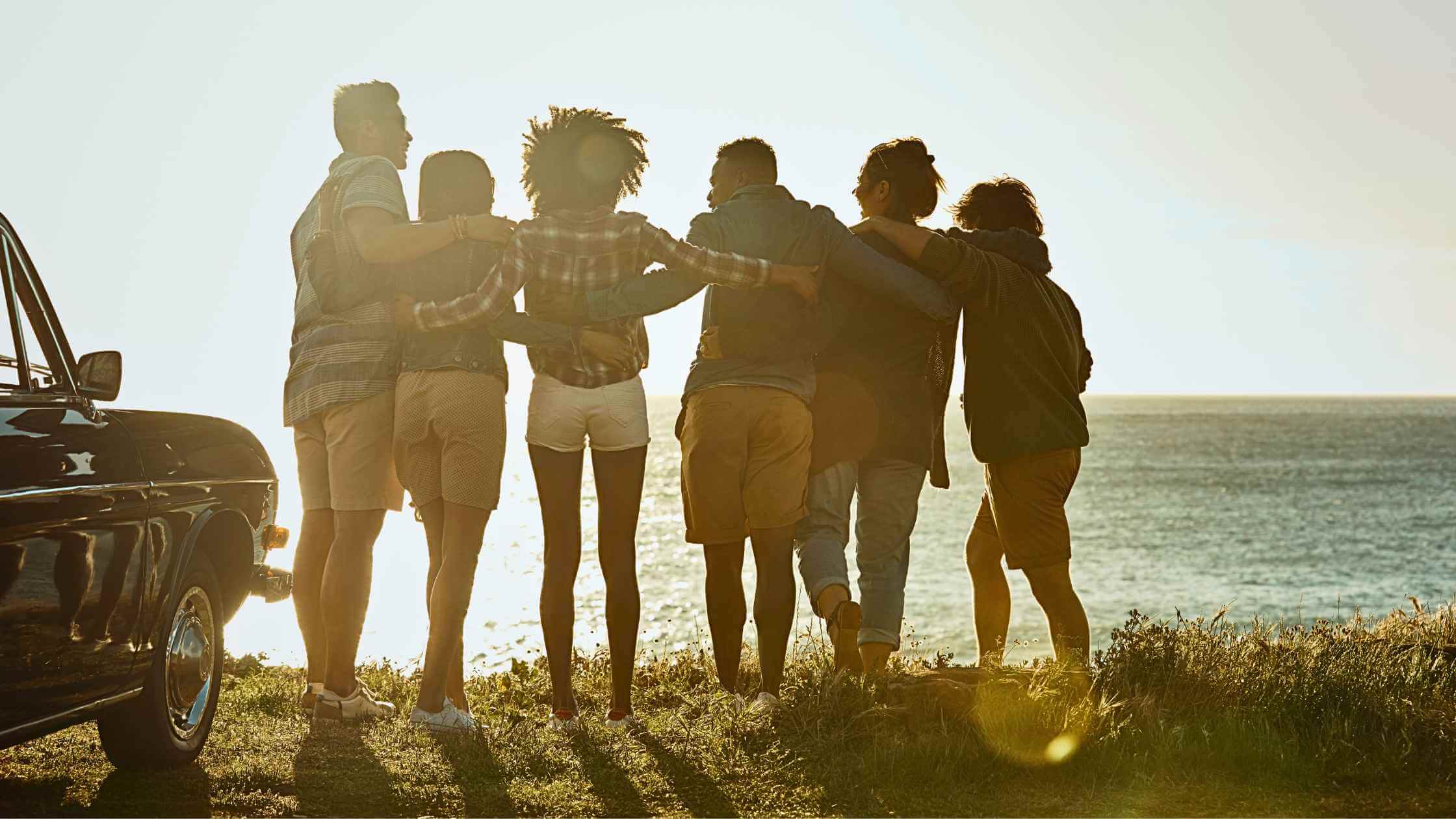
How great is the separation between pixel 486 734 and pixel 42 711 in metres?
1.80

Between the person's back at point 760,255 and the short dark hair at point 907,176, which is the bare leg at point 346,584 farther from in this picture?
the short dark hair at point 907,176

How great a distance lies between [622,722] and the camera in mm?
5641

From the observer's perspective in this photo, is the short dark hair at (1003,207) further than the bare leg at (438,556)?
Yes

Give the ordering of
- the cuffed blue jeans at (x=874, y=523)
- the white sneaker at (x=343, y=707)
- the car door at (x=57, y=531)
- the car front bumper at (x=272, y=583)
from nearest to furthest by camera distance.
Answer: the car door at (x=57, y=531)
the white sneaker at (x=343, y=707)
the car front bumper at (x=272, y=583)
the cuffed blue jeans at (x=874, y=523)

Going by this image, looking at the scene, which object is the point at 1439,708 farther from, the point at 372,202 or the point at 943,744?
the point at 372,202

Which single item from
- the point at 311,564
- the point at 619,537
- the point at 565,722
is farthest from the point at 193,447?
the point at 565,722

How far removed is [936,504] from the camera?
8175cm

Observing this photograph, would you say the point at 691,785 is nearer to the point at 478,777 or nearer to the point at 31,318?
the point at 478,777

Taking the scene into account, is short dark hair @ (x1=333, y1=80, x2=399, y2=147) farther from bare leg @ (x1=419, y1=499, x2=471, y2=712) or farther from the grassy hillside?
the grassy hillside

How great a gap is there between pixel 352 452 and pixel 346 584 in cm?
55

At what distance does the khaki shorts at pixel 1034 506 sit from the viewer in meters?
5.82

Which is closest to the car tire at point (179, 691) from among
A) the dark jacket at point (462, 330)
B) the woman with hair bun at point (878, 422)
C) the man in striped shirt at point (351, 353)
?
the man in striped shirt at point (351, 353)

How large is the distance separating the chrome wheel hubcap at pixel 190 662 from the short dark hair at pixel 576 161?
6.85ft

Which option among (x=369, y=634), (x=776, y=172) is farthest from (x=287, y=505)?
(x=369, y=634)
